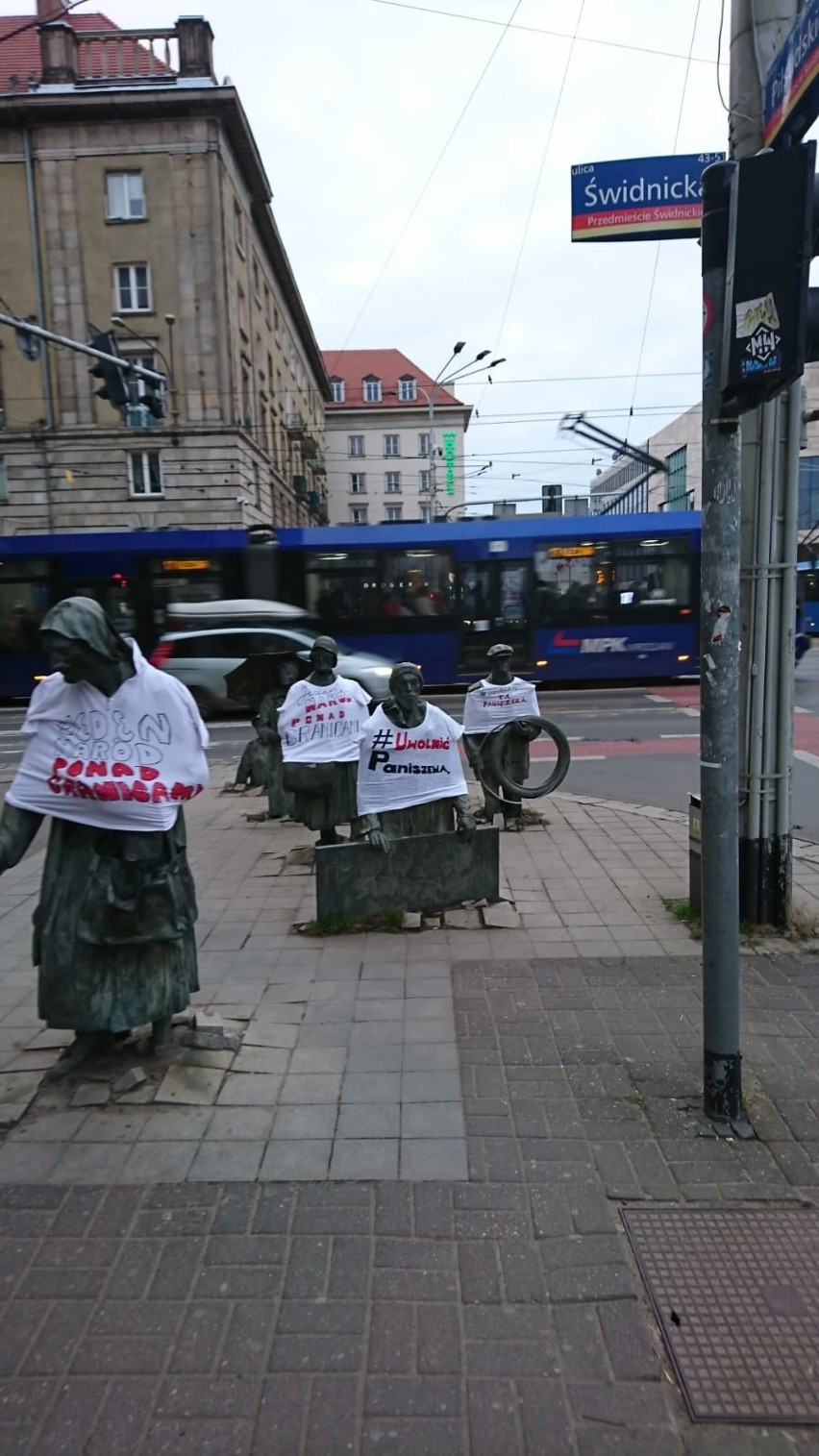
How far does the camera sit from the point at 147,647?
17.4 m

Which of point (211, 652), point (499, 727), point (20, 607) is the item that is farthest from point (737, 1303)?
point (20, 607)

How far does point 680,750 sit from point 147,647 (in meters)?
10.4

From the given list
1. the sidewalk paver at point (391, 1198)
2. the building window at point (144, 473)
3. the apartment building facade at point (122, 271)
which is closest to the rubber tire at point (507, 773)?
the sidewalk paver at point (391, 1198)

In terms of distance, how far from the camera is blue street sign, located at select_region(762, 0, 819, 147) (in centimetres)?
333

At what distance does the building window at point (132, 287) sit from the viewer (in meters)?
29.8

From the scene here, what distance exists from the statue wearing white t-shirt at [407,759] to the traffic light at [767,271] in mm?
3004

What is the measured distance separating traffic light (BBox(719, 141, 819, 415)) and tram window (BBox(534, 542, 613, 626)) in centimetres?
1492

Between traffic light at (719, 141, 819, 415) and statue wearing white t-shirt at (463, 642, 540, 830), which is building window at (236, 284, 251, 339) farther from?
traffic light at (719, 141, 819, 415)

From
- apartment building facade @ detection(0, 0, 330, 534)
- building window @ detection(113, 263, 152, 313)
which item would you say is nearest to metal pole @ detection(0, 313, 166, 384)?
apartment building facade @ detection(0, 0, 330, 534)

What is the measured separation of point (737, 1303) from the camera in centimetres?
252

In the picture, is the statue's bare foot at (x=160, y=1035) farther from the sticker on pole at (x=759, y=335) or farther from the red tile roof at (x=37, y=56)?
the red tile roof at (x=37, y=56)

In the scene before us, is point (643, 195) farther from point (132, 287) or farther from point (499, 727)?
point (132, 287)

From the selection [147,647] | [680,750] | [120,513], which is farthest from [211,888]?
[120,513]

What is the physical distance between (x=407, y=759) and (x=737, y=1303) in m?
3.53
